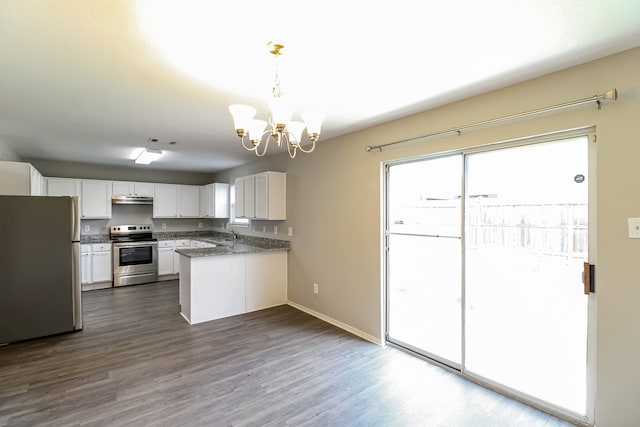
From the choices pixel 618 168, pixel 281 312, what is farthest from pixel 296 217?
pixel 618 168

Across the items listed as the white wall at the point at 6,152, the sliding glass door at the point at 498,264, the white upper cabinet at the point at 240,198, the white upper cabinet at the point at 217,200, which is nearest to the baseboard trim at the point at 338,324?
the sliding glass door at the point at 498,264

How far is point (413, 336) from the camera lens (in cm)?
332

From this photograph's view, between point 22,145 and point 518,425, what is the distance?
6.63m

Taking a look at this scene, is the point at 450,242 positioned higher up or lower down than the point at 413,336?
higher up

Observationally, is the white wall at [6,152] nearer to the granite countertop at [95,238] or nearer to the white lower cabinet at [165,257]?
the granite countertop at [95,238]

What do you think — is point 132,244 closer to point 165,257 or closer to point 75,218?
point 165,257

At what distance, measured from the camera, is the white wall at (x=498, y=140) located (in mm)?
1833

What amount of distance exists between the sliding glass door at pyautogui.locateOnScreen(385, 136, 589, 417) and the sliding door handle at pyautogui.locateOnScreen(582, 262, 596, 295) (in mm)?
127

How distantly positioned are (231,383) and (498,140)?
3003 mm

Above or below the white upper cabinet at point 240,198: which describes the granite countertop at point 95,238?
below

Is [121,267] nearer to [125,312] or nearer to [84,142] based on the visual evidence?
[125,312]

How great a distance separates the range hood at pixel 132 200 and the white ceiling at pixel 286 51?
10.9ft

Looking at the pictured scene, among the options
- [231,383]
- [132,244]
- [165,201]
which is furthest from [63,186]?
[231,383]

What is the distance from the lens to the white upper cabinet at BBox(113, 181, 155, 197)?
6156 millimetres
